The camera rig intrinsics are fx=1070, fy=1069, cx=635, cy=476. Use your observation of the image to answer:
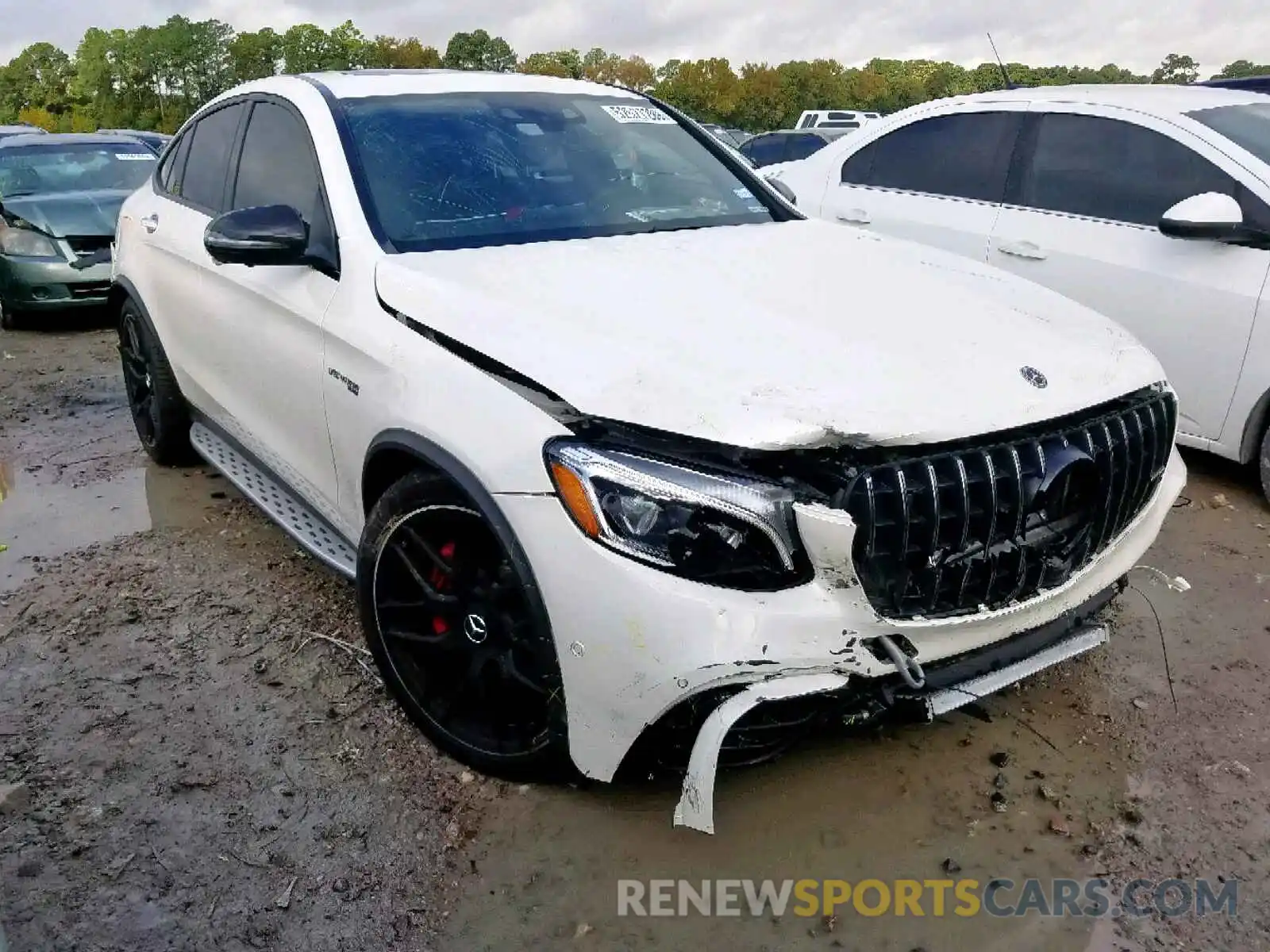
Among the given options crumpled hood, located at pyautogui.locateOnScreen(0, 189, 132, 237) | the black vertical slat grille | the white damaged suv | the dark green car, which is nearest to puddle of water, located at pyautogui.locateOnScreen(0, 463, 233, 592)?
the white damaged suv

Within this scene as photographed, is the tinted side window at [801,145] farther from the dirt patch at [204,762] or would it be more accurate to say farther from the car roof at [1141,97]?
the dirt patch at [204,762]

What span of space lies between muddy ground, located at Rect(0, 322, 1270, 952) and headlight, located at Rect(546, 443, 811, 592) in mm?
790

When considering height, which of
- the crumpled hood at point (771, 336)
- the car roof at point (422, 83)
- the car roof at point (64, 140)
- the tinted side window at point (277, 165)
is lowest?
the car roof at point (64, 140)

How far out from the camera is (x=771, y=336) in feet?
7.91

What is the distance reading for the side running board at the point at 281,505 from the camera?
128 inches

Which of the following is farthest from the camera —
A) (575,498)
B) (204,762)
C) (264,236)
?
(264,236)

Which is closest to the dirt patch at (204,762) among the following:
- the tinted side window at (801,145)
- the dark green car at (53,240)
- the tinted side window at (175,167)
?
the tinted side window at (175,167)

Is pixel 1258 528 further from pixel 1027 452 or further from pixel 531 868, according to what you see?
pixel 531 868

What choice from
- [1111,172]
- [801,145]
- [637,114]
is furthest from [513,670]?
[801,145]

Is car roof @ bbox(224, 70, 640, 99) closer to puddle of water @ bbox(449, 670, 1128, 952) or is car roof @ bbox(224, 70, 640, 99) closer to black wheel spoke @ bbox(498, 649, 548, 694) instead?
black wheel spoke @ bbox(498, 649, 548, 694)

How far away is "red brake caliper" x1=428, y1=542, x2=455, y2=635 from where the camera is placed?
8.55ft

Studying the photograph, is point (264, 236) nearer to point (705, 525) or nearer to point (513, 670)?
point (513, 670)

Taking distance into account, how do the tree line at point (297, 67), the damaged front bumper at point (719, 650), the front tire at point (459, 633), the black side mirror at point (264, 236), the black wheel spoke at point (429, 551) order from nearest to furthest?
→ the damaged front bumper at point (719, 650) < the front tire at point (459, 633) < the black wheel spoke at point (429, 551) < the black side mirror at point (264, 236) < the tree line at point (297, 67)

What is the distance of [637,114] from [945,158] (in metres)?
2.20
